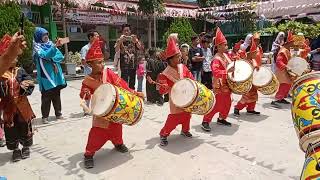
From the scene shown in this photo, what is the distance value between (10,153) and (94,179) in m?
1.47

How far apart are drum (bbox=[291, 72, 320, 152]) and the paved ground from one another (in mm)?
1629

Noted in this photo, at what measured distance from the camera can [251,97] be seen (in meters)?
6.40

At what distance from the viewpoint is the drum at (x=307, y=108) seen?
2268 millimetres

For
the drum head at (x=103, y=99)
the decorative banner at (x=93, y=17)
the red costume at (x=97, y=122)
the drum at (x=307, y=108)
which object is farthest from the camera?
the decorative banner at (x=93, y=17)

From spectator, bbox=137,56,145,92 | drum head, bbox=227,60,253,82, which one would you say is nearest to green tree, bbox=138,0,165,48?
spectator, bbox=137,56,145,92

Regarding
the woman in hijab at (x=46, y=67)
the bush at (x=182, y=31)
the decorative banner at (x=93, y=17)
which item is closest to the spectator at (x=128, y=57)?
the woman in hijab at (x=46, y=67)

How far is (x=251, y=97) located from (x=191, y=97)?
2.25 meters

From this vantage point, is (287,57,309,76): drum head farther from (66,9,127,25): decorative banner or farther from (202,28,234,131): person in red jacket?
(66,9,127,25): decorative banner

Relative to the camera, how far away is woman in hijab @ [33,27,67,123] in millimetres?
5871

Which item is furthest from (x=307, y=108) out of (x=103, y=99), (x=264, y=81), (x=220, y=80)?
(x=264, y=81)

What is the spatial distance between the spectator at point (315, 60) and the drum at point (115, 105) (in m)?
5.23

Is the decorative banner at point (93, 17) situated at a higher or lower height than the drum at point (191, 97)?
higher

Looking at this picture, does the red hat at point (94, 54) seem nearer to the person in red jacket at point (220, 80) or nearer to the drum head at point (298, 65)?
the person in red jacket at point (220, 80)

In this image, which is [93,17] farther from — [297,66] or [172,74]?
[172,74]
